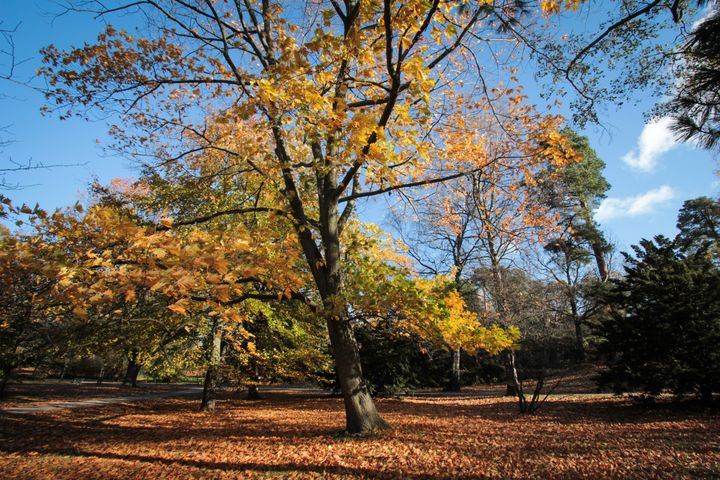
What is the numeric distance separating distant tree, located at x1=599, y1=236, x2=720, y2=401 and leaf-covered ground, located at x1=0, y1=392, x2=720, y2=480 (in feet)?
2.38

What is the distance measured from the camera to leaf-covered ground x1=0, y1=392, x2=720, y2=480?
14.8 ft

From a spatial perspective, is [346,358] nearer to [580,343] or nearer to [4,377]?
[4,377]

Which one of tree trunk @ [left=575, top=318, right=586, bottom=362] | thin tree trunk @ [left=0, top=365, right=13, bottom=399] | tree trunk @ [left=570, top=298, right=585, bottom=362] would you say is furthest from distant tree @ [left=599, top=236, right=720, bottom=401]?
thin tree trunk @ [left=0, top=365, right=13, bottom=399]

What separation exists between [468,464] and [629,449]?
241 cm

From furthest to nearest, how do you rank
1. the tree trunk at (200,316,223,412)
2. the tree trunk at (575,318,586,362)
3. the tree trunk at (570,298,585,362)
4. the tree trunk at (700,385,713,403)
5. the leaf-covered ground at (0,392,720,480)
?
the tree trunk at (575,318,586,362), the tree trunk at (570,298,585,362), the tree trunk at (200,316,223,412), the tree trunk at (700,385,713,403), the leaf-covered ground at (0,392,720,480)

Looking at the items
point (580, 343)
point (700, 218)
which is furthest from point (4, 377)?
point (700, 218)

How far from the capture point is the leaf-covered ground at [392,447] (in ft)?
14.8

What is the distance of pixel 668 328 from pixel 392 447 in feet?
22.5

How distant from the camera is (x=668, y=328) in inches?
319

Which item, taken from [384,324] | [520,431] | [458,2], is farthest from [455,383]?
[458,2]

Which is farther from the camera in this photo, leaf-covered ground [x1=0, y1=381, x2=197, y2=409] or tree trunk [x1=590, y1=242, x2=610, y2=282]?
tree trunk [x1=590, y1=242, x2=610, y2=282]

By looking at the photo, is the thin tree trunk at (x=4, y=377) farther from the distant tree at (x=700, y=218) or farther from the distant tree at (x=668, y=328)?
the distant tree at (x=700, y=218)

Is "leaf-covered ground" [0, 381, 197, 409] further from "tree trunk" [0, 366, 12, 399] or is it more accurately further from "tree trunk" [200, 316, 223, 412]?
"tree trunk" [200, 316, 223, 412]

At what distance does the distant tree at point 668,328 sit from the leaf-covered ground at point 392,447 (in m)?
0.72
